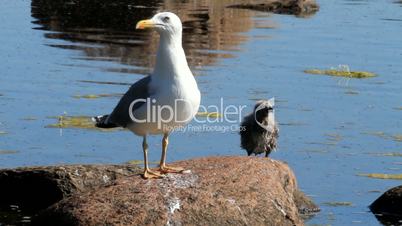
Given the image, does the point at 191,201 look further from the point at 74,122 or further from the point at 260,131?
the point at 74,122

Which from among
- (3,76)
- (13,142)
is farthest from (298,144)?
(3,76)

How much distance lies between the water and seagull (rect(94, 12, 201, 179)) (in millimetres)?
3062

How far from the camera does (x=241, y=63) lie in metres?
20.7

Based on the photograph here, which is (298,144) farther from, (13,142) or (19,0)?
(19,0)

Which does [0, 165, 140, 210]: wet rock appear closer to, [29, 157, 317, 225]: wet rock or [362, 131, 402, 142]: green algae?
[29, 157, 317, 225]: wet rock

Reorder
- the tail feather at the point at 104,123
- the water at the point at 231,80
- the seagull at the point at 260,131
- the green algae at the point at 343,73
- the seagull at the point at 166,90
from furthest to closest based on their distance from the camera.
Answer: the green algae at the point at 343,73
the seagull at the point at 260,131
the water at the point at 231,80
the tail feather at the point at 104,123
the seagull at the point at 166,90

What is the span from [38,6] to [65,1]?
1.60m

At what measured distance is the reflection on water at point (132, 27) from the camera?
21531mm

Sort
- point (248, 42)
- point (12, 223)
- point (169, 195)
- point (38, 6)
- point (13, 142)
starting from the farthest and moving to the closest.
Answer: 1. point (38, 6)
2. point (248, 42)
3. point (13, 142)
4. point (12, 223)
5. point (169, 195)

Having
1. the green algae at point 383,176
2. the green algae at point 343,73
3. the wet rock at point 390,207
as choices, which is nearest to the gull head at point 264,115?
the green algae at point 383,176

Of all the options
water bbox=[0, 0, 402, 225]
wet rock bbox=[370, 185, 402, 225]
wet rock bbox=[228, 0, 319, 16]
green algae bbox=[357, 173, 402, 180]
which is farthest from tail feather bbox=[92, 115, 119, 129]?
wet rock bbox=[228, 0, 319, 16]

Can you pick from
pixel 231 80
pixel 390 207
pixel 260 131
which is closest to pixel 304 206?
pixel 390 207

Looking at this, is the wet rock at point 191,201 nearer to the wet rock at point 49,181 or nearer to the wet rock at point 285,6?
the wet rock at point 49,181

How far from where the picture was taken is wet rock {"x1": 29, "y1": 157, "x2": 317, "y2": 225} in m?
9.49
